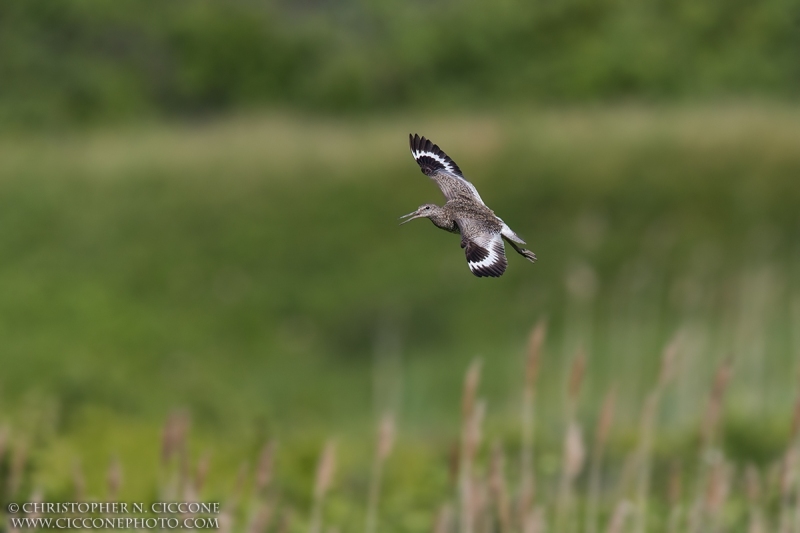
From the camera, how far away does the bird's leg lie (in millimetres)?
1877

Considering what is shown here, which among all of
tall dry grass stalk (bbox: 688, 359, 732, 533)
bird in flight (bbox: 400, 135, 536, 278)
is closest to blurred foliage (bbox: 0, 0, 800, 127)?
tall dry grass stalk (bbox: 688, 359, 732, 533)

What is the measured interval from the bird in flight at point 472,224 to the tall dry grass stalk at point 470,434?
4.42ft

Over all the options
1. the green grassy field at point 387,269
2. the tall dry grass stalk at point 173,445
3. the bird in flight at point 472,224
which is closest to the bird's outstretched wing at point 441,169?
the bird in flight at point 472,224

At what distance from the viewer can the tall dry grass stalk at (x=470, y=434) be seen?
12.1 ft

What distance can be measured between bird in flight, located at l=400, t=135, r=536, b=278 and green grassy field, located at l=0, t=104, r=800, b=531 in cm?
848

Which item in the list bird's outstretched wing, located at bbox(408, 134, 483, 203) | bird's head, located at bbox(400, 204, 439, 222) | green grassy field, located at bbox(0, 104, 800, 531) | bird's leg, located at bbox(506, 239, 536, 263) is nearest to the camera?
bird's leg, located at bbox(506, 239, 536, 263)

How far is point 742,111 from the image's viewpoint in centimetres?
1931

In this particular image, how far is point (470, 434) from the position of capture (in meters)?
3.93

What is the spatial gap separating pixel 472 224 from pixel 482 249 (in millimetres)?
75

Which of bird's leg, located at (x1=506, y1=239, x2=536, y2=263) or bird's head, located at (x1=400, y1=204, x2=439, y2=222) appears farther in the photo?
bird's head, located at (x1=400, y1=204, x2=439, y2=222)

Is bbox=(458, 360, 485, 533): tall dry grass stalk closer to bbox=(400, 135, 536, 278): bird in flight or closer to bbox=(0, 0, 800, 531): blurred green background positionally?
bbox=(400, 135, 536, 278): bird in flight

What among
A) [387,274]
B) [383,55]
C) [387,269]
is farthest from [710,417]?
[383,55]

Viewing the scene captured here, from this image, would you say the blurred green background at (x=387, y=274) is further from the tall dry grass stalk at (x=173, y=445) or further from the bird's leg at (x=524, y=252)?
the bird's leg at (x=524, y=252)

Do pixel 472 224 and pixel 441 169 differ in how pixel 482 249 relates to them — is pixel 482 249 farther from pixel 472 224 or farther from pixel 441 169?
pixel 441 169
